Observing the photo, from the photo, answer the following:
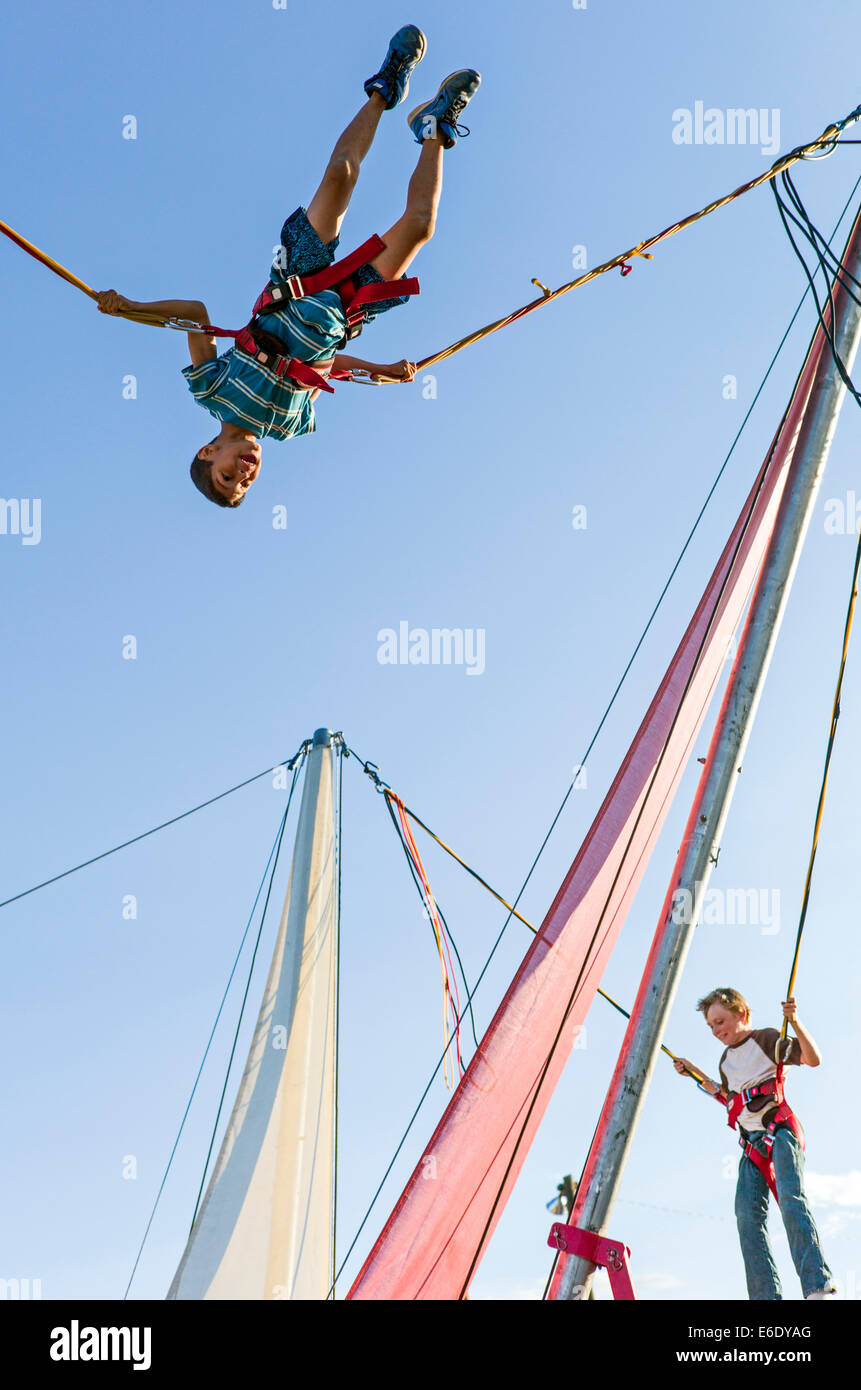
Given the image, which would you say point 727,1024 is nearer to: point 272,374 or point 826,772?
point 826,772

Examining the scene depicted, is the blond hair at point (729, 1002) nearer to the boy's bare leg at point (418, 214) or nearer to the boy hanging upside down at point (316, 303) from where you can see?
the boy hanging upside down at point (316, 303)

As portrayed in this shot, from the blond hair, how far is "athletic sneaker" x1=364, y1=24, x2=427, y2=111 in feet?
12.9

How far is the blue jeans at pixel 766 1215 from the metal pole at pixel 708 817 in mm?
930

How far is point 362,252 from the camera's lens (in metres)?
5.57

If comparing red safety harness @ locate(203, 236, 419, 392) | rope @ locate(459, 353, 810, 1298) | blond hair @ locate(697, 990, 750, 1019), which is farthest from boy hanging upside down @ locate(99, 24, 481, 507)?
blond hair @ locate(697, 990, 750, 1019)

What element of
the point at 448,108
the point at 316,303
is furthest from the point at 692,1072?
the point at 448,108

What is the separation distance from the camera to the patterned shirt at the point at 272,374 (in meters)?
5.45

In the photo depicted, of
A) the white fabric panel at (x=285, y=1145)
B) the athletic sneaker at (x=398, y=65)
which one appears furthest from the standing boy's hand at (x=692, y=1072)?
the athletic sneaker at (x=398, y=65)

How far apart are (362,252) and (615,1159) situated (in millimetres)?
3659

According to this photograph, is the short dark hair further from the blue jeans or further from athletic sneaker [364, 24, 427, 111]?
the blue jeans
